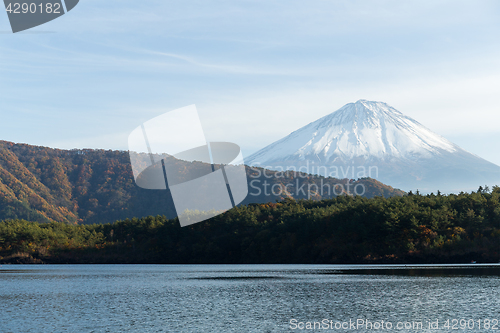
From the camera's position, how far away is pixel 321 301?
3653 centimetres

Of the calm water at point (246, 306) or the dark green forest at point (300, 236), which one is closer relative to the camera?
the calm water at point (246, 306)

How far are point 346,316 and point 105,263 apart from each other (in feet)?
342

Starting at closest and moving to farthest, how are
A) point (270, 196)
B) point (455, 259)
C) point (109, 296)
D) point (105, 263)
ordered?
point (109, 296) < point (455, 259) < point (105, 263) < point (270, 196)

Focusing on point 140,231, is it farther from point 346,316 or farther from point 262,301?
point 346,316

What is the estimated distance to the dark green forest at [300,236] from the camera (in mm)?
91062

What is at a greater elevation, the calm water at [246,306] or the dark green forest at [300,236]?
the dark green forest at [300,236]

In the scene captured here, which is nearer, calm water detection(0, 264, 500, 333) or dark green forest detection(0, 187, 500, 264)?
calm water detection(0, 264, 500, 333)

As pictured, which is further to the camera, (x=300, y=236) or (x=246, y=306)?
(x=300, y=236)

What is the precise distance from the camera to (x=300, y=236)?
353 feet

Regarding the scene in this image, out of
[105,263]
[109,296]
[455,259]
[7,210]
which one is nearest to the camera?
[109,296]

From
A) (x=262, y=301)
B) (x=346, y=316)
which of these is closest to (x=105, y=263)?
(x=262, y=301)

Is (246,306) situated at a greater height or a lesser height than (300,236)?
lesser

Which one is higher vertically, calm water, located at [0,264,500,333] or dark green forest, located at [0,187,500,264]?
dark green forest, located at [0,187,500,264]

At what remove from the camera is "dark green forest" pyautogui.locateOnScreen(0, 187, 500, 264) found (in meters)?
91.1
